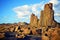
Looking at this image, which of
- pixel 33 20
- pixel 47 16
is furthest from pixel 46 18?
pixel 33 20

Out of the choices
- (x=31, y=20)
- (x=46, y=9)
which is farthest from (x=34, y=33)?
(x=31, y=20)

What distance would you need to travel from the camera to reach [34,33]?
40062 millimetres

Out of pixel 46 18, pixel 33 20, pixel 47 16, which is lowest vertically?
pixel 33 20

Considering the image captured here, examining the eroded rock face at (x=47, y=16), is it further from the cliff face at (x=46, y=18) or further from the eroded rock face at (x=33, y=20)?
the eroded rock face at (x=33, y=20)

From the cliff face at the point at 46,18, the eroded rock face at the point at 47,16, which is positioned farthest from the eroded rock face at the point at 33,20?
the eroded rock face at the point at 47,16

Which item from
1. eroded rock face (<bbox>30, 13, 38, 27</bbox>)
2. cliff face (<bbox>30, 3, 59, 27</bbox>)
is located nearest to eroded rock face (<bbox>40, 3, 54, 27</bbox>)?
cliff face (<bbox>30, 3, 59, 27</bbox>)

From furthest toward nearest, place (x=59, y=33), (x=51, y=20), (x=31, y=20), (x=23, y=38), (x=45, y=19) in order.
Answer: (x=31, y=20), (x=45, y=19), (x=51, y=20), (x=23, y=38), (x=59, y=33)

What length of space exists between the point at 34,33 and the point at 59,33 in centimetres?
2753

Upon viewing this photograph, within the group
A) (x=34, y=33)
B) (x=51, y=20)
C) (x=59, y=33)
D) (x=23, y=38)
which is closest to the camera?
(x=59, y=33)

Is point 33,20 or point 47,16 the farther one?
point 33,20

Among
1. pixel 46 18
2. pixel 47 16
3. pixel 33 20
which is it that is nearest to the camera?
pixel 47 16

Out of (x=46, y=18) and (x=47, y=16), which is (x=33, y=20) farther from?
(x=47, y=16)

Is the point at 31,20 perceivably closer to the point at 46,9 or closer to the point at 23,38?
the point at 46,9

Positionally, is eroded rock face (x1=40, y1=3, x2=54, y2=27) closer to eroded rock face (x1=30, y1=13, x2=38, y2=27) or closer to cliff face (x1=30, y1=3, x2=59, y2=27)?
cliff face (x1=30, y1=3, x2=59, y2=27)
